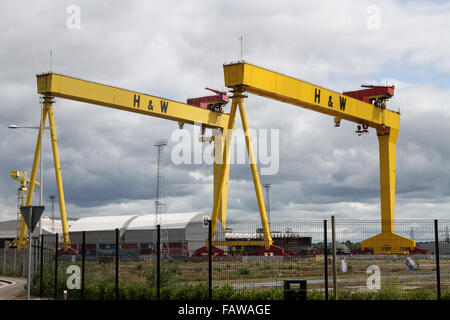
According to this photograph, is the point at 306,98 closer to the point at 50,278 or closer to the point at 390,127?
the point at 390,127

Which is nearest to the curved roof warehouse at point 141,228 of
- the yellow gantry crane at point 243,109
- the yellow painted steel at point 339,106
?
the yellow gantry crane at point 243,109

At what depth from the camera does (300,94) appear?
36375 millimetres

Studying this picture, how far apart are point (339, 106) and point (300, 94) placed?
422 cm

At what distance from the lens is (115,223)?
76812 millimetres

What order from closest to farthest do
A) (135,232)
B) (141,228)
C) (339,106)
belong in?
(339,106) < (135,232) < (141,228)

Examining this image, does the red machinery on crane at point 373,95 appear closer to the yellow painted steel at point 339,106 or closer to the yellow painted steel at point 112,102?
the yellow painted steel at point 339,106

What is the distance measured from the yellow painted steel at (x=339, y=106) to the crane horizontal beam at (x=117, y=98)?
9.12 m


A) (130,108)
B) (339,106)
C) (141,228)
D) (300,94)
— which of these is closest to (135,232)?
(141,228)

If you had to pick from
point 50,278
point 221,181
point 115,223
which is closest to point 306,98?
point 221,181

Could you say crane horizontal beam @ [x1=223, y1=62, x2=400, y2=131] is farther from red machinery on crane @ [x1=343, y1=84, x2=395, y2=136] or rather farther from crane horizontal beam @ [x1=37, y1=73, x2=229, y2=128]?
crane horizontal beam @ [x1=37, y1=73, x2=229, y2=128]

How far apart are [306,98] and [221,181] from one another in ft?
23.2

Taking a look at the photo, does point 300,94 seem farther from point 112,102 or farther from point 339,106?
point 112,102

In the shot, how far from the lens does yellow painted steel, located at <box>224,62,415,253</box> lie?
33938 millimetres

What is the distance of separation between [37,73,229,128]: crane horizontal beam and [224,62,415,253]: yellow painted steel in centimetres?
912
